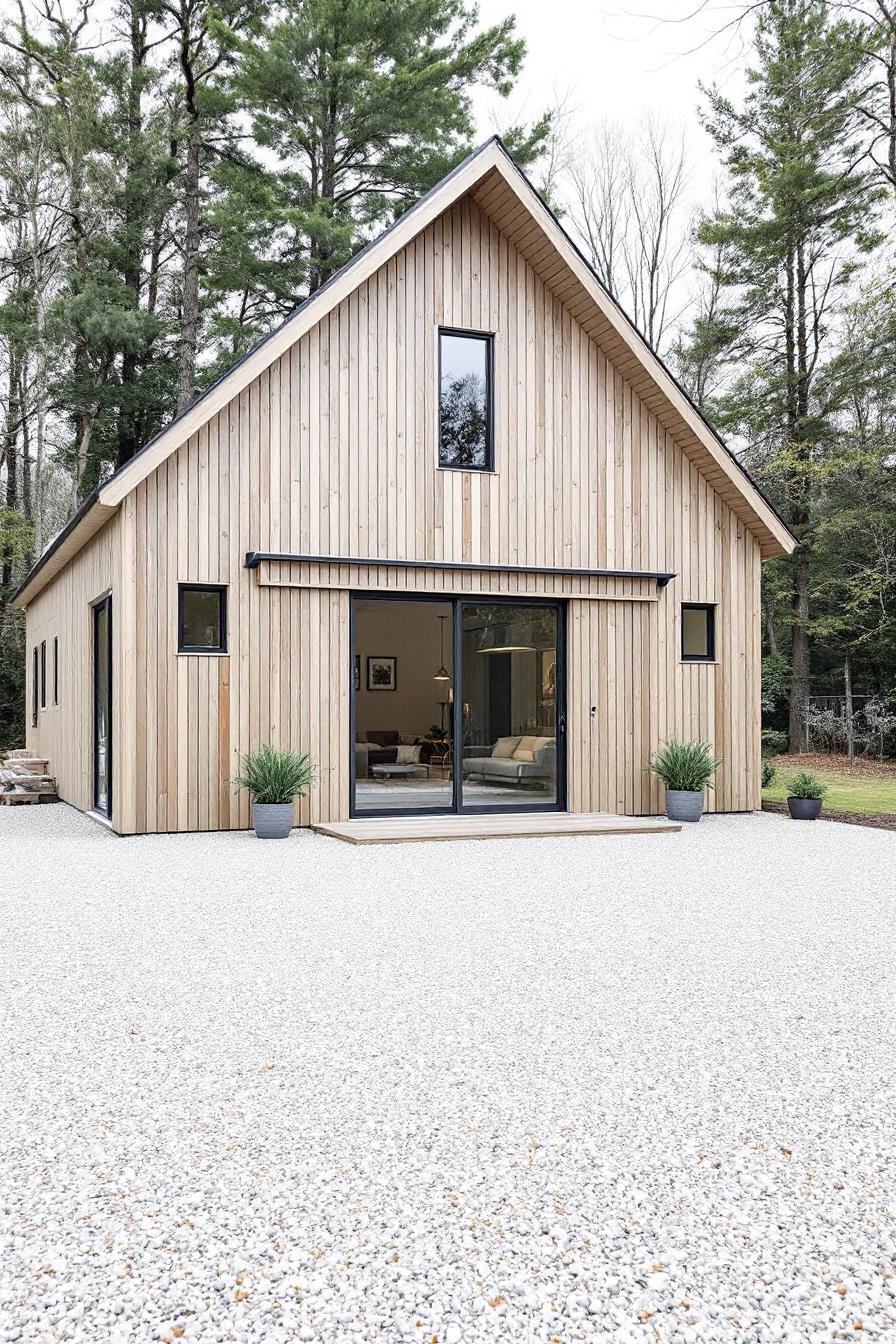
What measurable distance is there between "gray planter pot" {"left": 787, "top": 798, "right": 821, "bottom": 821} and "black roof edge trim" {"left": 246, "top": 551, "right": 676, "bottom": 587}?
2.73m

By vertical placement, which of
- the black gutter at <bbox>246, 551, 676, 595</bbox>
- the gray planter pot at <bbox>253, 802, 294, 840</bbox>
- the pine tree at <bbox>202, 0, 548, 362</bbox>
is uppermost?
the pine tree at <bbox>202, 0, 548, 362</bbox>

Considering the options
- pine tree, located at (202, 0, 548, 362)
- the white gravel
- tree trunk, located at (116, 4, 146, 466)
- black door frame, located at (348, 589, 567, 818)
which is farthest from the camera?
tree trunk, located at (116, 4, 146, 466)

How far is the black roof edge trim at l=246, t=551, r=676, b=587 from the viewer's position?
9.58 metres

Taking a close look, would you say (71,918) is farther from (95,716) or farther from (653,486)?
(653,486)

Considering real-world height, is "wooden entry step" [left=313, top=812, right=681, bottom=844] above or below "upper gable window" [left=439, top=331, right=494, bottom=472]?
below

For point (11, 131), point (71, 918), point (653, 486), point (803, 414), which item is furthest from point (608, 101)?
point (71, 918)

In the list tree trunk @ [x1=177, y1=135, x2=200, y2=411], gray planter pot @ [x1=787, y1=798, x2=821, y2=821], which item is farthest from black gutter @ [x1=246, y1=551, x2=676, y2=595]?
tree trunk @ [x1=177, y1=135, x2=200, y2=411]

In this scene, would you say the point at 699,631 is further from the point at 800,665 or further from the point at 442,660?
the point at 800,665

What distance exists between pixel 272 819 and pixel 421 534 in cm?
321

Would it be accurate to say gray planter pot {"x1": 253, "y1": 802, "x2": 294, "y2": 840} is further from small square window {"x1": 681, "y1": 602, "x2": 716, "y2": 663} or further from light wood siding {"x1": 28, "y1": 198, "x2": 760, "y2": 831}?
small square window {"x1": 681, "y1": 602, "x2": 716, "y2": 663}

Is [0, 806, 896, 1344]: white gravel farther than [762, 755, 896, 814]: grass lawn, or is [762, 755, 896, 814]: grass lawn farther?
[762, 755, 896, 814]: grass lawn

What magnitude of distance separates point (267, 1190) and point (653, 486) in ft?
31.3

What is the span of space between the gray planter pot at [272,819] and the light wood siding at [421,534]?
0.56 metres

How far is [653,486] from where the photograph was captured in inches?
436
